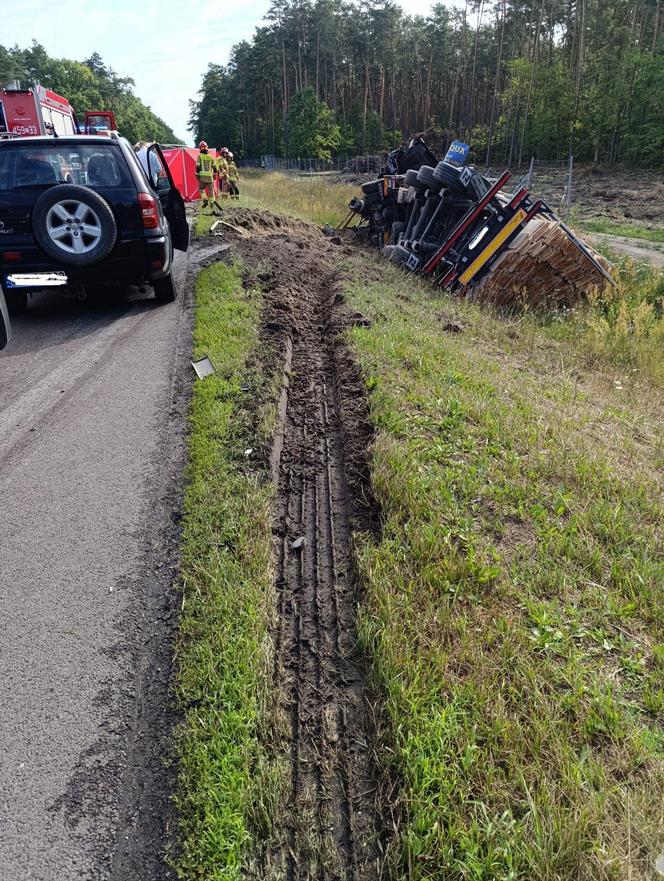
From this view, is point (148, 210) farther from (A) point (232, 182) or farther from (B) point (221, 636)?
(A) point (232, 182)

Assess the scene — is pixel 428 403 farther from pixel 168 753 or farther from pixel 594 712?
pixel 168 753

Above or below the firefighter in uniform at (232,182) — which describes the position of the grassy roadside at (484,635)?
below

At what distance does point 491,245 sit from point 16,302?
698cm

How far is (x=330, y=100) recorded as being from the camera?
251 ft

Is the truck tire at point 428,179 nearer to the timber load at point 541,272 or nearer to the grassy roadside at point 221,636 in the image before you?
the timber load at point 541,272

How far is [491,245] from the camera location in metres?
9.84

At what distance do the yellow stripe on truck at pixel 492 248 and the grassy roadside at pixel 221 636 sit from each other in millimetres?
6253

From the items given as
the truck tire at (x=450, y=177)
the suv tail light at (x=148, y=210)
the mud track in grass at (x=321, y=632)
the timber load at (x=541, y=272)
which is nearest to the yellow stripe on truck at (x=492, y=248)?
the timber load at (x=541, y=272)

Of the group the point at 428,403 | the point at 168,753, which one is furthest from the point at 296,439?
the point at 168,753

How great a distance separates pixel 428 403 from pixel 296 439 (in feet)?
3.64

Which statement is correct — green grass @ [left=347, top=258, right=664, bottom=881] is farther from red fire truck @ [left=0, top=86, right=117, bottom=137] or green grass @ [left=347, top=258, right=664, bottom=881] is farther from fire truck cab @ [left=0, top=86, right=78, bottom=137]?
fire truck cab @ [left=0, top=86, right=78, bottom=137]

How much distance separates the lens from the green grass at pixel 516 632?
1900 millimetres

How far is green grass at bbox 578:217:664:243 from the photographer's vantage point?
1955 cm

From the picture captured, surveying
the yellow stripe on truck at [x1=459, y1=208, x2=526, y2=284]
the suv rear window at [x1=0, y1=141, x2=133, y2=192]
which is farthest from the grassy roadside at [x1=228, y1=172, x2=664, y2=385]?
the suv rear window at [x1=0, y1=141, x2=133, y2=192]
